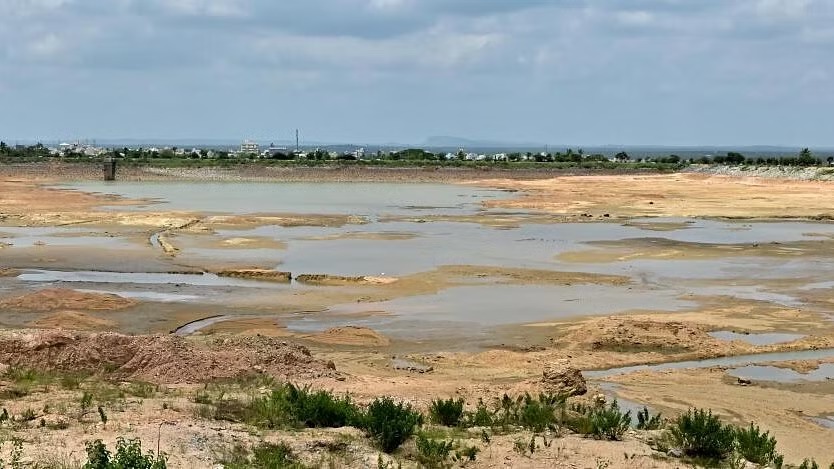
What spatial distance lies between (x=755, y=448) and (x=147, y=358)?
8.84 meters

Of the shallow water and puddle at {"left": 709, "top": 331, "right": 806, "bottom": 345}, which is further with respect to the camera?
the shallow water

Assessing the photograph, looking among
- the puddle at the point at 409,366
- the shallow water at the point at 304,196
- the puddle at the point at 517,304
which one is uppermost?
the puddle at the point at 409,366

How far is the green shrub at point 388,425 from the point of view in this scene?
10062 millimetres

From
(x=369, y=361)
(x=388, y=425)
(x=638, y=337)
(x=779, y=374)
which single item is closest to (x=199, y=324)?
(x=369, y=361)

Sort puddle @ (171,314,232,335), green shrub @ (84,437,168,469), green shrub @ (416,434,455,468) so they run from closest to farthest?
green shrub @ (84,437,168,469) < green shrub @ (416,434,455,468) < puddle @ (171,314,232,335)

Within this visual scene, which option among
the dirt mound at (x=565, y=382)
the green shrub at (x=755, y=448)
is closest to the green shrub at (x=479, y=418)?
the dirt mound at (x=565, y=382)

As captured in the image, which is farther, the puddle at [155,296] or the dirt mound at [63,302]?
the puddle at [155,296]

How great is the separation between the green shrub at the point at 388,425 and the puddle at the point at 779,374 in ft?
23.4

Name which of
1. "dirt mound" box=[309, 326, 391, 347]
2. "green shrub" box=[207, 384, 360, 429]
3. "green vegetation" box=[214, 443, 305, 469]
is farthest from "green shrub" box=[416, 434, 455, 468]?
"dirt mound" box=[309, 326, 391, 347]

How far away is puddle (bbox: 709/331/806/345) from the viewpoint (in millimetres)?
17953

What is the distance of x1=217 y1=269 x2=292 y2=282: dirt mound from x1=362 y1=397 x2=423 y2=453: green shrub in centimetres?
1585

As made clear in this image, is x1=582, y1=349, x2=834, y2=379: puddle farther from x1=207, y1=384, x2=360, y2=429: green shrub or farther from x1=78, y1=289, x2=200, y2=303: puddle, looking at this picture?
x1=78, y1=289, x2=200, y2=303: puddle

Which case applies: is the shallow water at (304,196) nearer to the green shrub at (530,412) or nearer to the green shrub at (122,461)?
the green shrub at (530,412)

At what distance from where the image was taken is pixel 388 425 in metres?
10.1
